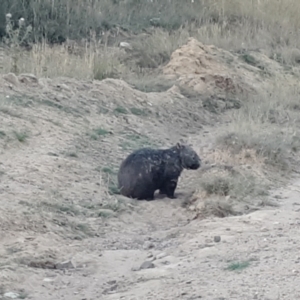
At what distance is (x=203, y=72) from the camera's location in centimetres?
1558

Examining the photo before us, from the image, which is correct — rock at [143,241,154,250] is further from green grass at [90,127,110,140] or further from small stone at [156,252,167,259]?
green grass at [90,127,110,140]

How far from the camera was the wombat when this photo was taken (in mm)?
9508

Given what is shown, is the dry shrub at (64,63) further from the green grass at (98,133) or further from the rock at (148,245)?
the rock at (148,245)

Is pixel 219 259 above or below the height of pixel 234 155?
above

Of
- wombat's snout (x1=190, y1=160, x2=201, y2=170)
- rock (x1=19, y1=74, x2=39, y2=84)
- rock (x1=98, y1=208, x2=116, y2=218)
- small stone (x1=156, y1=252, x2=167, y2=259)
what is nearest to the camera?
small stone (x1=156, y1=252, x2=167, y2=259)

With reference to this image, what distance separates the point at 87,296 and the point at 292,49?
13.0 meters

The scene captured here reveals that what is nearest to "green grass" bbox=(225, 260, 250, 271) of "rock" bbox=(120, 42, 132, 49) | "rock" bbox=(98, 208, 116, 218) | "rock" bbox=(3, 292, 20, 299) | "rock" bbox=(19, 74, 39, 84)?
"rock" bbox=(3, 292, 20, 299)

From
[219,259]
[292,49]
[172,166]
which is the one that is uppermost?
[219,259]

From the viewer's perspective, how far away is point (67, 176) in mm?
9602

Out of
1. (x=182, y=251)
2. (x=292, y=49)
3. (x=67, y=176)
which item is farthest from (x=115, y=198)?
(x=292, y=49)

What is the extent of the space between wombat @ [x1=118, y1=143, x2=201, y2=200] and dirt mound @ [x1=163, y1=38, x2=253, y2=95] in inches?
203

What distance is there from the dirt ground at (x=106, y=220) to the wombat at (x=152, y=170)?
0.57 feet

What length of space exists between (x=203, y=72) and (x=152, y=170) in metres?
6.23

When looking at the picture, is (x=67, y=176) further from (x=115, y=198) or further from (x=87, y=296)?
(x=87, y=296)
